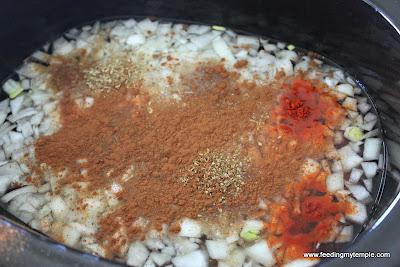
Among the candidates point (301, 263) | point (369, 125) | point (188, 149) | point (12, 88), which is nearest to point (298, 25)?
point (369, 125)

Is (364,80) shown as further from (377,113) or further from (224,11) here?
(224,11)

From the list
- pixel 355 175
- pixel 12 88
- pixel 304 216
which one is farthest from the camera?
pixel 12 88

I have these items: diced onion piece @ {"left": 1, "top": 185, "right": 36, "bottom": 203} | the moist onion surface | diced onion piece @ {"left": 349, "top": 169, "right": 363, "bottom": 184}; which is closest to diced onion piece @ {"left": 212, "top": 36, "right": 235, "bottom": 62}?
the moist onion surface

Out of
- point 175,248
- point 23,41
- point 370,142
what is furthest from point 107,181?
point 370,142

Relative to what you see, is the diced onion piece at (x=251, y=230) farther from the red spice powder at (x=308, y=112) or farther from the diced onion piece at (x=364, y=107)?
the diced onion piece at (x=364, y=107)

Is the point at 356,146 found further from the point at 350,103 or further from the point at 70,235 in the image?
the point at 70,235

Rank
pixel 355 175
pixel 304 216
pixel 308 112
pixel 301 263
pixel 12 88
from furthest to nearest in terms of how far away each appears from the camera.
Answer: pixel 12 88
pixel 308 112
pixel 355 175
pixel 304 216
pixel 301 263

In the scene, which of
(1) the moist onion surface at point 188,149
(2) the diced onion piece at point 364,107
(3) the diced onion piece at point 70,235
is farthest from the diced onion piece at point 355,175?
(3) the diced onion piece at point 70,235
